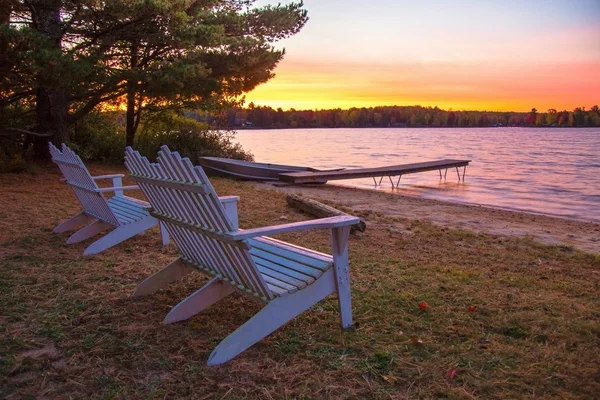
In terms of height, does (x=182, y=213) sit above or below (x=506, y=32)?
below

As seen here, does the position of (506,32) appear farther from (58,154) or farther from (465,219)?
(58,154)

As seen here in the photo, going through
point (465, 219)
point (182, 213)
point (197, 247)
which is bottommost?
point (465, 219)

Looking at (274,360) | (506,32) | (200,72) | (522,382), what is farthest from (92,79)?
(506,32)

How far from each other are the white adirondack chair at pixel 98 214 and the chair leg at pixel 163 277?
1.28 m

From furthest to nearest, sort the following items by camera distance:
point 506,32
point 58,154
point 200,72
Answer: point 506,32 → point 200,72 → point 58,154

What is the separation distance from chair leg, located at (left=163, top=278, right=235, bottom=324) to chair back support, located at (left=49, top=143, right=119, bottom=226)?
2233 millimetres

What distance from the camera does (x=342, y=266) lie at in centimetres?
321

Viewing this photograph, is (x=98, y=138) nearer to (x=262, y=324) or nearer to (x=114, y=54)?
(x=114, y=54)

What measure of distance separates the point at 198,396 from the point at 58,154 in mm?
4384

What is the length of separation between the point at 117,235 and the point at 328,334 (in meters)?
2.94

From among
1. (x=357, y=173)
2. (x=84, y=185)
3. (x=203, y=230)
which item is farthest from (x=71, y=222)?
(x=357, y=173)

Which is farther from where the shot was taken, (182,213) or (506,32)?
(506,32)

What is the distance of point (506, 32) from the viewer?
1856 cm

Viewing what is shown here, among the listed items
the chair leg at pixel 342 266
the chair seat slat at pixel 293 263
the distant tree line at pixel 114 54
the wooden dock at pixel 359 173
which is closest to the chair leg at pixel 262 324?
the chair seat slat at pixel 293 263
